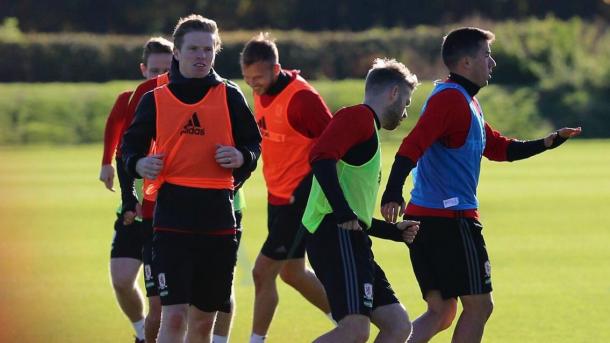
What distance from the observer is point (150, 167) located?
7121 mm

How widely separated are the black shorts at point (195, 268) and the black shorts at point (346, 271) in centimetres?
47

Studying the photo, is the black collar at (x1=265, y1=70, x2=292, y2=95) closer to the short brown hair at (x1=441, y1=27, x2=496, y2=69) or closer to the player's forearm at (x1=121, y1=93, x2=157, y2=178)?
the short brown hair at (x1=441, y1=27, x2=496, y2=69)

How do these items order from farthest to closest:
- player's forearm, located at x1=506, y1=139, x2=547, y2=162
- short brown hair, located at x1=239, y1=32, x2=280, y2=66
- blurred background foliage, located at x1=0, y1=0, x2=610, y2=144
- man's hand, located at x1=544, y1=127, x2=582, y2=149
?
blurred background foliage, located at x1=0, y1=0, x2=610, y2=144, short brown hair, located at x1=239, y1=32, x2=280, y2=66, player's forearm, located at x1=506, y1=139, x2=547, y2=162, man's hand, located at x1=544, y1=127, x2=582, y2=149

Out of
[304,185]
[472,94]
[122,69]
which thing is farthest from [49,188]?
[122,69]

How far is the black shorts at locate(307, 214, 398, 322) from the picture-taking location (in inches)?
283

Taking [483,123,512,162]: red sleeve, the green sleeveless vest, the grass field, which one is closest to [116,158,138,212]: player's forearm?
the green sleeveless vest

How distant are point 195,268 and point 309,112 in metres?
2.41

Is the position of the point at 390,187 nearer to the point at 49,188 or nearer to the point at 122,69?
the point at 49,188

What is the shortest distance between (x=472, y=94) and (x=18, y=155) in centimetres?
3155

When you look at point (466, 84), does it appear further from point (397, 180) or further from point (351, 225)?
point (351, 225)

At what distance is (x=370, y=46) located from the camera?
183 feet

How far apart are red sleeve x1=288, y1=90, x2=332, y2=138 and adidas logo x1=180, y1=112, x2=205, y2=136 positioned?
2.26 metres

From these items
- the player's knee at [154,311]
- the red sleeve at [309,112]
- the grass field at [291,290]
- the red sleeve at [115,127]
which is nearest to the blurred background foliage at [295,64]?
the grass field at [291,290]

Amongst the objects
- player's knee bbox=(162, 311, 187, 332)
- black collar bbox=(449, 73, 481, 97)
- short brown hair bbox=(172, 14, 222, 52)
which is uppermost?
short brown hair bbox=(172, 14, 222, 52)
